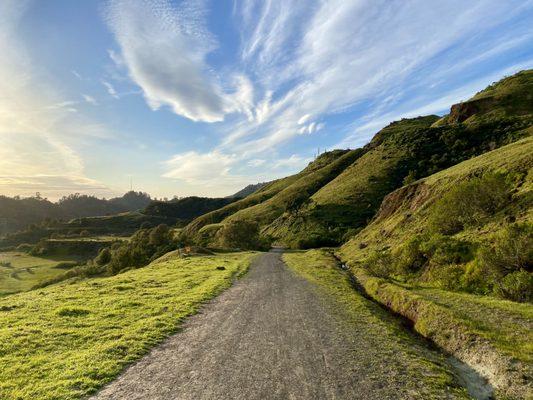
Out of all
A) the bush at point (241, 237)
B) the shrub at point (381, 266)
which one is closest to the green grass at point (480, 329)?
the shrub at point (381, 266)

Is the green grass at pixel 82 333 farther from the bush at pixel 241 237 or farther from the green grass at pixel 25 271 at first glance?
the green grass at pixel 25 271

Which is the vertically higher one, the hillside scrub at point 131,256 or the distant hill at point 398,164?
the distant hill at point 398,164

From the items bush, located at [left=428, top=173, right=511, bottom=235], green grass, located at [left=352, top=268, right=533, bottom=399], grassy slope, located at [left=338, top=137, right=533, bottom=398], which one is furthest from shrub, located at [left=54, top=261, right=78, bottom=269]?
green grass, located at [left=352, top=268, right=533, bottom=399]

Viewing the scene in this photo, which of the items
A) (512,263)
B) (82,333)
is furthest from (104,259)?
(512,263)

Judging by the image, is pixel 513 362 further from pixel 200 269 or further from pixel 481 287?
pixel 200 269

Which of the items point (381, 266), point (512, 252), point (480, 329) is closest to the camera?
point (480, 329)

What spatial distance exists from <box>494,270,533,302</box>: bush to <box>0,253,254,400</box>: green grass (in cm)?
2035

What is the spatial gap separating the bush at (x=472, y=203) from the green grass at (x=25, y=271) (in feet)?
365

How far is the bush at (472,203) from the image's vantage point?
35.2 meters

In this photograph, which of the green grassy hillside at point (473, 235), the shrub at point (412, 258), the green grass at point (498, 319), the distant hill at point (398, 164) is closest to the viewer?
the green grass at point (498, 319)

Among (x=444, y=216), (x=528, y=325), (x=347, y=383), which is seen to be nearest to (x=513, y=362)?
(x=528, y=325)

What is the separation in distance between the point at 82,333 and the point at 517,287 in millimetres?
25498

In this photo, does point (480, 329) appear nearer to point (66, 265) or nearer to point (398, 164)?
point (398, 164)

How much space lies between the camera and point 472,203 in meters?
36.4
